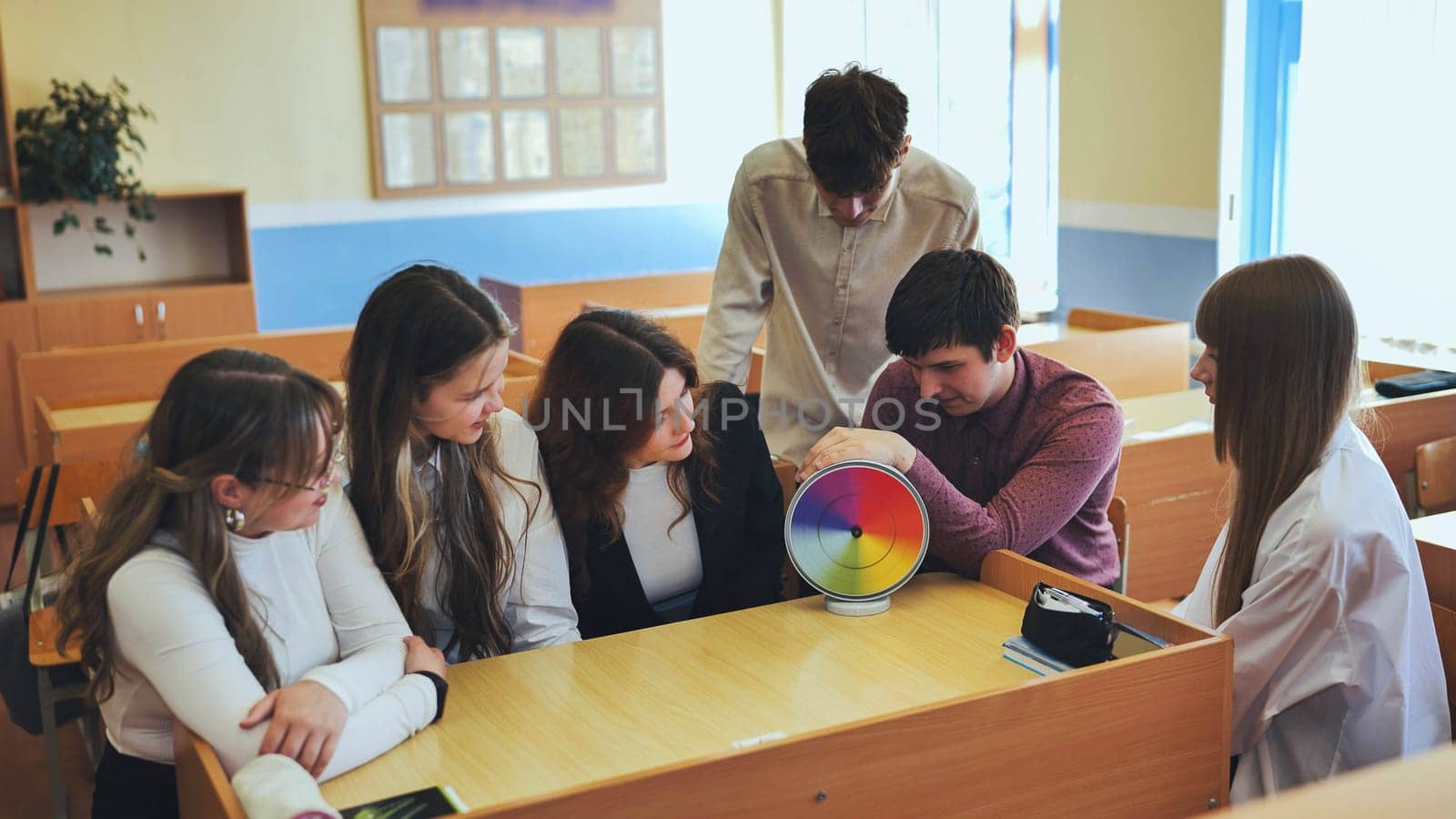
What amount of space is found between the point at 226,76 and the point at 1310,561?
5.39 metres

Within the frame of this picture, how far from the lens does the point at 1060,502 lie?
1.92 metres

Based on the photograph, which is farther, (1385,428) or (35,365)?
(35,365)

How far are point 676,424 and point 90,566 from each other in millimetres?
820

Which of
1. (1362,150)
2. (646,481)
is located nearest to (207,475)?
(646,481)

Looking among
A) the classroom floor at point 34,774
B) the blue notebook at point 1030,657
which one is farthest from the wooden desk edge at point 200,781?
the classroom floor at point 34,774

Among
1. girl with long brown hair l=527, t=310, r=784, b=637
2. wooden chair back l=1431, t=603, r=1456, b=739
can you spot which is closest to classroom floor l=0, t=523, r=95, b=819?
girl with long brown hair l=527, t=310, r=784, b=637

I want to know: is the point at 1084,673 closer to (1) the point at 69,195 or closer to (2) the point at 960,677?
(2) the point at 960,677

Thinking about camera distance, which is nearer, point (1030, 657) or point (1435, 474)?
point (1030, 657)

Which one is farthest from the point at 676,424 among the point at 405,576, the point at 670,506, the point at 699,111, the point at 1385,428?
the point at 699,111

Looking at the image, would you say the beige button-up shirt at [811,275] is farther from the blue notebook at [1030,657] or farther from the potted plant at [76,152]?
the potted plant at [76,152]

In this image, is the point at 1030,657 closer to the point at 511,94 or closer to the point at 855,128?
the point at 855,128

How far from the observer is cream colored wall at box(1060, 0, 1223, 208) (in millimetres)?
4395

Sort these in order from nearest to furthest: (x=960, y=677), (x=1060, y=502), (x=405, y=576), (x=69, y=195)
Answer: (x=960, y=677), (x=405, y=576), (x=1060, y=502), (x=69, y=195)

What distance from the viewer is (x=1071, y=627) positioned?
1.59 m
